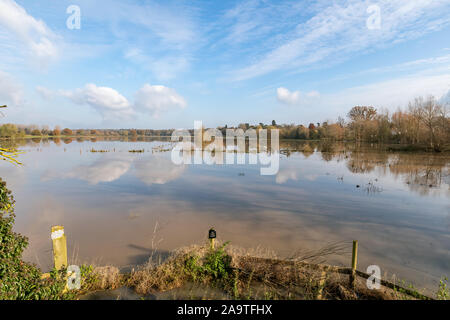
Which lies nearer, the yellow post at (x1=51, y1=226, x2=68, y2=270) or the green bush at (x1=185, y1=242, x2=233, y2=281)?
the yellow post at (x1=51, y1=226, x2=68, y2=270)

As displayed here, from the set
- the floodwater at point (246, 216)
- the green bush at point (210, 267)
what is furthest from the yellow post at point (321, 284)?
the floodwater at point (246, 216)

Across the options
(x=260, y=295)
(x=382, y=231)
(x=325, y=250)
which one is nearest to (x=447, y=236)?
(x=382, y=231)

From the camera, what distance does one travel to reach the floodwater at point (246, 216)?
6785 millimetres

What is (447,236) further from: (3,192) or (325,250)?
(3,192)

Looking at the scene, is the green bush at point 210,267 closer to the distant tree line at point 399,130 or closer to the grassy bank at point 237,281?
the grassy bank at point 237,281

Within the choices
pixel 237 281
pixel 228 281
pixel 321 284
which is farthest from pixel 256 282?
pixel 321 284

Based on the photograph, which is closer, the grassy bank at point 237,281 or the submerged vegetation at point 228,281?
the submerged vegetation at point 228,281

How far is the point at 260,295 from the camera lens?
182 inches

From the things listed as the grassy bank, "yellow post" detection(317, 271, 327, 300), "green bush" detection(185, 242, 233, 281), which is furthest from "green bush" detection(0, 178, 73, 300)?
"yellow post" detection(317, 271, 327, 300)

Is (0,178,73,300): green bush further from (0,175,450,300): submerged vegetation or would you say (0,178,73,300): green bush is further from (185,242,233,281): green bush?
(185,242,233,281): green bush

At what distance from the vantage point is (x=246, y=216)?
32.4 ft

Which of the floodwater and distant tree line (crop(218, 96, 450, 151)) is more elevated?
distant tree line (crop(218, 96, 450, 151))

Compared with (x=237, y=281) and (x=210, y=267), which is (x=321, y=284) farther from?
(x=210, y=267)

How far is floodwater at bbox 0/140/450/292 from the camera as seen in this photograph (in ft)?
22.3
